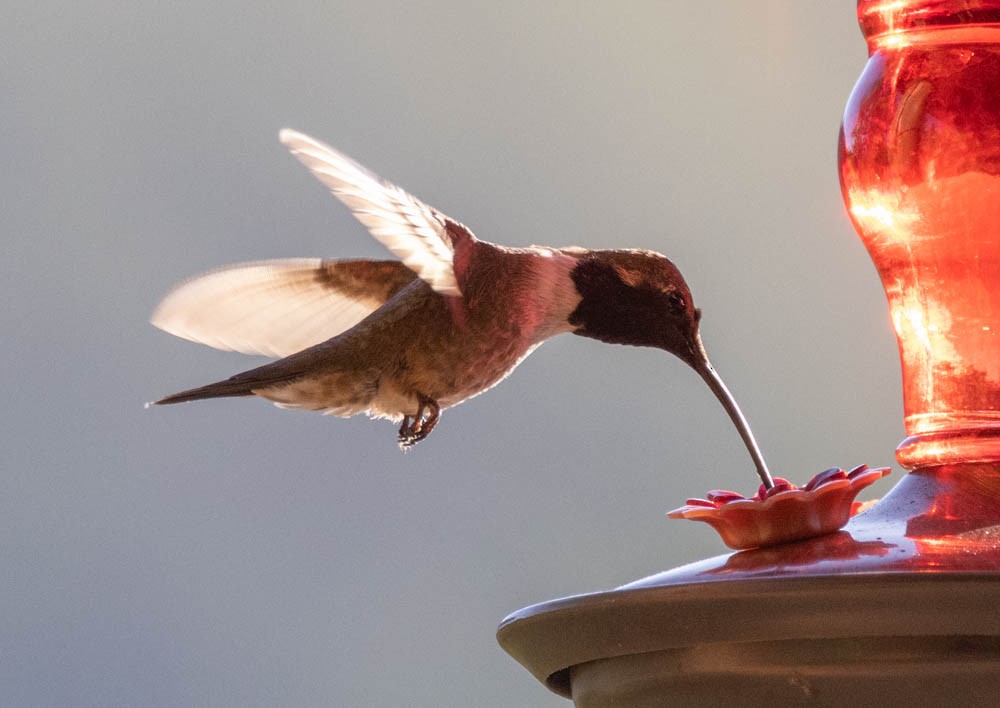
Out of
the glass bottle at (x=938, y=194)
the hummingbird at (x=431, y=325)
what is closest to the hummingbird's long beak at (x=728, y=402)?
the hummingbird at (x=431, y=325)

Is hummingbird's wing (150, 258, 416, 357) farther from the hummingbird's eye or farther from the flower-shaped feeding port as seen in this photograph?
the flower-shaped feeding port

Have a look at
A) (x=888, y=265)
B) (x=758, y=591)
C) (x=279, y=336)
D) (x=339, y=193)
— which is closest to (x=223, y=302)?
(x=279, y=336)

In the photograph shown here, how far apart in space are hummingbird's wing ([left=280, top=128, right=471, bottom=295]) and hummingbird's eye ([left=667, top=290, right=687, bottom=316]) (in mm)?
381

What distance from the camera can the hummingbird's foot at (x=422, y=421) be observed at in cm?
211

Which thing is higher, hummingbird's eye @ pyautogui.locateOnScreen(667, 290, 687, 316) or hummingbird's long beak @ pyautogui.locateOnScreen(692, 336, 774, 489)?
hummingbird's eye @ pyautogui.locateOnScreen(667, 290, 687, 316)

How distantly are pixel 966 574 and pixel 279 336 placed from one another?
157cm

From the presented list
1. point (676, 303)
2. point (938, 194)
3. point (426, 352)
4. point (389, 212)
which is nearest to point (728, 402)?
point (676, 303)

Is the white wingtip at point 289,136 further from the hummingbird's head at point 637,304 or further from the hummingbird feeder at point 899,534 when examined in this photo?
the hummingbird's head at point 637,304

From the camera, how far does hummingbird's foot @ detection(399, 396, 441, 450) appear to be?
2.11 metres

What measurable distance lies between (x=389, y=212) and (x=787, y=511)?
72 cm

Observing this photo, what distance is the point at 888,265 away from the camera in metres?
1.31

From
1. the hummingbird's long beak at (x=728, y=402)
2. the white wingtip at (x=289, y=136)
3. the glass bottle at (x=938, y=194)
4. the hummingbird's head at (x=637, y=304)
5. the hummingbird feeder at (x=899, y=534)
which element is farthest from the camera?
the hummingbird's head at (x=637, y=304)

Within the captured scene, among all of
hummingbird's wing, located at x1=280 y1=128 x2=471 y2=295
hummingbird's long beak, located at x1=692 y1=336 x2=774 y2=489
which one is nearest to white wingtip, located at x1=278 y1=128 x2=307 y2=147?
hummingbird's wing, located at x1=280 y1=128 x2=471 y2=295

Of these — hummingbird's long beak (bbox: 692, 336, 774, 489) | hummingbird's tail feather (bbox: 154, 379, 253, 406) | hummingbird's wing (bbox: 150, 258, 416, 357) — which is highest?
hummingbird's wing (bbox: 150, 258, 416, 357)
